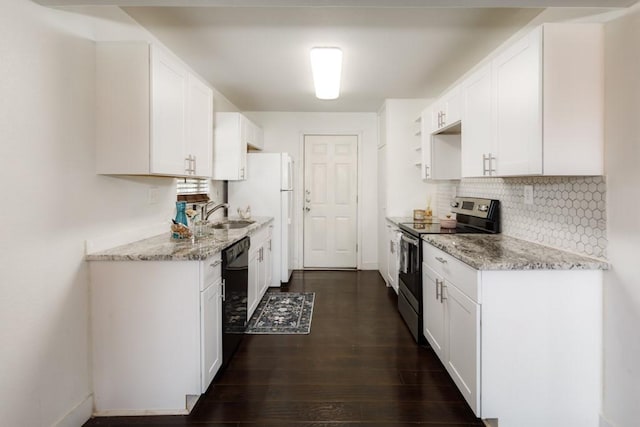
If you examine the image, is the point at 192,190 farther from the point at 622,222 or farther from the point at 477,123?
the point at 622,222

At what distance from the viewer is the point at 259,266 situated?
3652mm

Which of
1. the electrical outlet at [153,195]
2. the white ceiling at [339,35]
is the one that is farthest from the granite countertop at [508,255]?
A: the electrical outlet at [153,195]

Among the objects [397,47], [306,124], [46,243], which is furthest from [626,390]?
[306,124]

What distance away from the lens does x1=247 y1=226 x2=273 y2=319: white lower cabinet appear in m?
3.29

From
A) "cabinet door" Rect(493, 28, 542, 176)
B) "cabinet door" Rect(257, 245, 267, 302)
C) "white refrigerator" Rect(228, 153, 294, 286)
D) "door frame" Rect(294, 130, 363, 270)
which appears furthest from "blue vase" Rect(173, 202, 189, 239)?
"door frame" Rect(294, 130, 363, 270)

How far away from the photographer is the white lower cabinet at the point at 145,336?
1947 mm

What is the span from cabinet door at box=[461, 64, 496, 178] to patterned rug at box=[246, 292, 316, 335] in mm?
1918

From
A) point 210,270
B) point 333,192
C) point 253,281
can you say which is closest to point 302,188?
point 333,192

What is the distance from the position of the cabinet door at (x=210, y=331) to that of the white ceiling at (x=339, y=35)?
1569mm

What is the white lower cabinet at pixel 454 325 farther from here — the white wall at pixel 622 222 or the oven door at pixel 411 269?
the white wall at pixel 622 222

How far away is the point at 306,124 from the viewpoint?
5379mm

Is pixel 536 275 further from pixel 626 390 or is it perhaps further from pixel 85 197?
pixel 85 197

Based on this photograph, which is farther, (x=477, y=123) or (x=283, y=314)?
(x=283, y=314)

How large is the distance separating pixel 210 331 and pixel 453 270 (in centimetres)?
151
